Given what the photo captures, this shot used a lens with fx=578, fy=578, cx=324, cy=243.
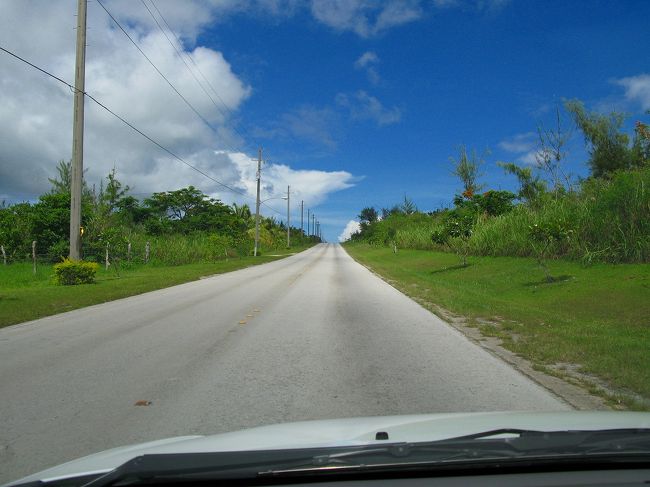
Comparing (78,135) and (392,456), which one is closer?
(392,456)

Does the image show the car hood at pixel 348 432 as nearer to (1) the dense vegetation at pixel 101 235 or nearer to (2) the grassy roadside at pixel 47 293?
(2) the grassy roadside at pixel 47 293

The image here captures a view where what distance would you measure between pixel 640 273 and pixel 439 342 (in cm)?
933

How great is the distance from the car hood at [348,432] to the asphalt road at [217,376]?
1313 mm

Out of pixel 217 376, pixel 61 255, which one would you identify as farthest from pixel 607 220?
pixel 61 255

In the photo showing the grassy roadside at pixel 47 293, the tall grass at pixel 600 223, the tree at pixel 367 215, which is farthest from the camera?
the tree at pixel 367 215

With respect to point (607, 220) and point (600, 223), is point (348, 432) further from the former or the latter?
point (600, 223)

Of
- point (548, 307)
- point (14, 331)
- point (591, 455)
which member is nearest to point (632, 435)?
point (591, 455)

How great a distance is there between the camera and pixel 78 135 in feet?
72.6

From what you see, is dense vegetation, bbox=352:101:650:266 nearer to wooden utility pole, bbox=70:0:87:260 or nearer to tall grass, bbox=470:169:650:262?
tall grass, bbox=470:169:650:262

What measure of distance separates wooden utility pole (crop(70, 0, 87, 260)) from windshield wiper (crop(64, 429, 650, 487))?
2130cm

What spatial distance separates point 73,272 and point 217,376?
55.9 ft

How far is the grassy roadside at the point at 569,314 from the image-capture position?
7.54 m

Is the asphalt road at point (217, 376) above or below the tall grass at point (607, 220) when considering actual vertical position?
below

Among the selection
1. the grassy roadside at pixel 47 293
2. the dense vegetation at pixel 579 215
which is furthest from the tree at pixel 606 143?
the grassy roadside at pixel 47 293
